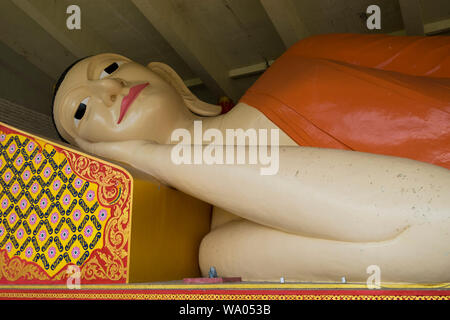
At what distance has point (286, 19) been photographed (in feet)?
7.26

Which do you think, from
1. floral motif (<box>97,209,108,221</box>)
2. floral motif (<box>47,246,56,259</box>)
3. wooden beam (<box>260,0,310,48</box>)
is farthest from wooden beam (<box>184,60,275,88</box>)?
floral motif (<box>47,246,56,259</box>)

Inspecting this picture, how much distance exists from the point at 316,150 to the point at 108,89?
89cm

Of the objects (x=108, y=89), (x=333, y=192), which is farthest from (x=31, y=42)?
(x=333, y=192)

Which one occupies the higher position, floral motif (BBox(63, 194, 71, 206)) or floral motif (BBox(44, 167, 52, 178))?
floral motif (BBox(44, 167, 52, 178))

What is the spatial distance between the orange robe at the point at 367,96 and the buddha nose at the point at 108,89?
1.65 ft

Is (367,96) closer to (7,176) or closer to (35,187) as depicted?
(35,187)

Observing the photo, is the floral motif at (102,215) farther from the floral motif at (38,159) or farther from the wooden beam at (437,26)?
the wooden beam at (437,26)

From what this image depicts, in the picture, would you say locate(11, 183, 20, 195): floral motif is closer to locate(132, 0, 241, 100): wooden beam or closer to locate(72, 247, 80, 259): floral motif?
locate(72, 247, 80, 259): floral motif

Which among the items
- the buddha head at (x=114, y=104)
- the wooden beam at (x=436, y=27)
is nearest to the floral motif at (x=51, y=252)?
the buddha head at (x=114, y=104)

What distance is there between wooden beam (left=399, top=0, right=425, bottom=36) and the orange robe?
443 mm

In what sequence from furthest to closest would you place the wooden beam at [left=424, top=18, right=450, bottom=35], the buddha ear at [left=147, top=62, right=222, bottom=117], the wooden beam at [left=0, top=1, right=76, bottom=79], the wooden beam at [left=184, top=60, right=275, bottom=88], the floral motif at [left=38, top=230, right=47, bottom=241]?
the wooden beam at [left=184, top=60, right=275, bottom=88] < the wooden beam at [left=0, top=1, right=76, bottom=79] < the wooden beam at [left=424, top=18, right=450, bottom=35] < the buddha ear at [left=147, top=62, right=222, bottom=117] < the floral motif at [left=38, top=230, right=47, bottom=241]

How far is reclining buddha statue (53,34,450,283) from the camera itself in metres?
1.04

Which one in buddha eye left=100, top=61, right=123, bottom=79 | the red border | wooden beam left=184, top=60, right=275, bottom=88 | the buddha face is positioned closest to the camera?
the red border

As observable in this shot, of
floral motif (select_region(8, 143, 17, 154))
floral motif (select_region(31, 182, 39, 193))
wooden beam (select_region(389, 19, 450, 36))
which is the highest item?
wooden beam (select_region(389, 19, 450, 36))
